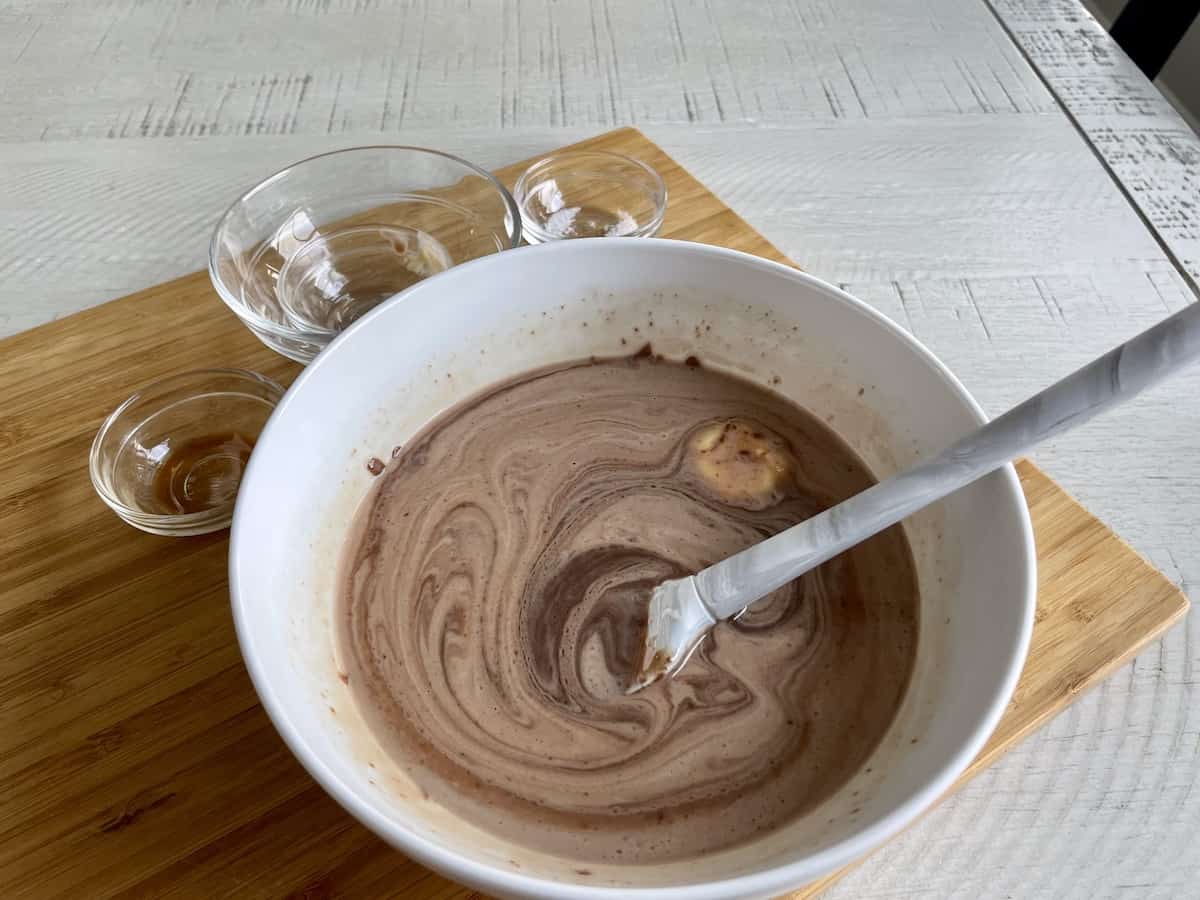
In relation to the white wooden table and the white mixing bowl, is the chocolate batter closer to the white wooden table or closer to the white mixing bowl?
the white mixing bowl

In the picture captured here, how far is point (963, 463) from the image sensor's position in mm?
727

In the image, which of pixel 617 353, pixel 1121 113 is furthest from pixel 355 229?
pixel 1121 113

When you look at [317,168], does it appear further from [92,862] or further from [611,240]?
[92,862]

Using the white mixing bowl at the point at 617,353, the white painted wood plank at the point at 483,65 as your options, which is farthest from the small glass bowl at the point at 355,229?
the white painted wood plank at the point at 483,65

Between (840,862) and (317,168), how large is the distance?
1.08 m

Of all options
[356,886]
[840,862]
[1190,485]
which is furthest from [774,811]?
[1190,485]

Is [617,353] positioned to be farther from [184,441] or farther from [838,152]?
[838,152]

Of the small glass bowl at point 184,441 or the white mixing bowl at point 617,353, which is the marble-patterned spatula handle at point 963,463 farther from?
the small glass bowl at point 184,441

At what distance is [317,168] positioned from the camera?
4.10 feet

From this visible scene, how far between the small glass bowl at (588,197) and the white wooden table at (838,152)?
0.68 feet

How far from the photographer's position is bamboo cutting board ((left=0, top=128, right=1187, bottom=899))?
0.77m

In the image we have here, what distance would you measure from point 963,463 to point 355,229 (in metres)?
0.90

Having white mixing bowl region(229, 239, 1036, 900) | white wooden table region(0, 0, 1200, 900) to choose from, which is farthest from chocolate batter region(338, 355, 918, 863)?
white wooden table region(0, 0, 1200, 900)

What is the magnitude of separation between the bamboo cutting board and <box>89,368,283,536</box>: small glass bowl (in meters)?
0.05
